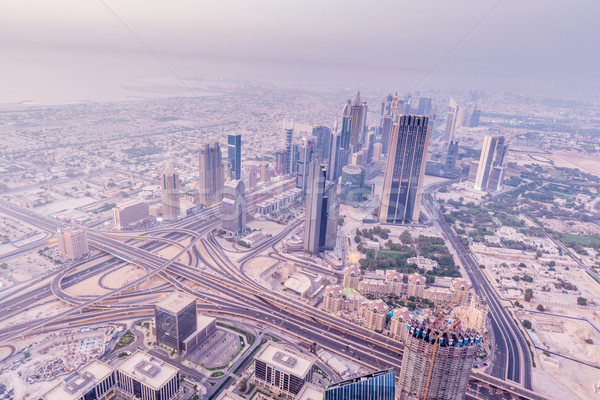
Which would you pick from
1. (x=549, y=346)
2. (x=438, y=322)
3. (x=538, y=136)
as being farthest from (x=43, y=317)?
(x=538, y=136)

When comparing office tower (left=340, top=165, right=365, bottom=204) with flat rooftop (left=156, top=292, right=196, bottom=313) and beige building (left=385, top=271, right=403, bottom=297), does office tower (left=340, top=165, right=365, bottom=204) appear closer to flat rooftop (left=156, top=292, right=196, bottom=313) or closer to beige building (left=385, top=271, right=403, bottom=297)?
beige building (left=385, top=271, right=403, bottom=297)

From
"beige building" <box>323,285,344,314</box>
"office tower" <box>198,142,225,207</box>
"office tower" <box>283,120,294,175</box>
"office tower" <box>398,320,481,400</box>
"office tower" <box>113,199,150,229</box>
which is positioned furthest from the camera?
"office tower" <box>283,120,294,175</box>

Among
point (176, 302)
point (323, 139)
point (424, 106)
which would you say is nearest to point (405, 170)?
point (323, 139)

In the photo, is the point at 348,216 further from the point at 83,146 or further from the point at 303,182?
the point at 83,146

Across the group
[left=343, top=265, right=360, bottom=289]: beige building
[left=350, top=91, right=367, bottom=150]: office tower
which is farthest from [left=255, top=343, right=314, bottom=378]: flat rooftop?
[left=350, top=91, right=367, bottom=150]: office tower

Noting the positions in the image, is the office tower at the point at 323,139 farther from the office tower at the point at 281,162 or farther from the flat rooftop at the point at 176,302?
the flat rooftop at the point at 176,302

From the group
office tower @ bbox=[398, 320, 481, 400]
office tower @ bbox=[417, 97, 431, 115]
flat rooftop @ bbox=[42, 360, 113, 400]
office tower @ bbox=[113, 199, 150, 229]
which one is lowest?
flat rooftop @ bbox=[42, 360, 113, 400]
